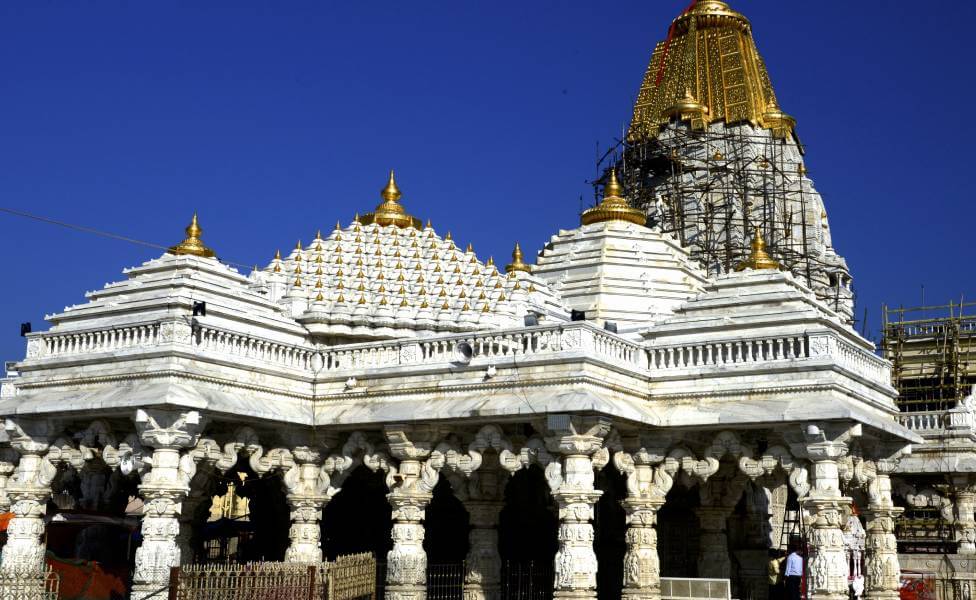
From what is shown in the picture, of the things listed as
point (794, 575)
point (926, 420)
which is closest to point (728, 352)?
point (794, 575)

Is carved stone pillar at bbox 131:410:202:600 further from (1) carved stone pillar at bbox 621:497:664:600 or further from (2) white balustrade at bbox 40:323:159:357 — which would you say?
(1) carved stone pillar at bbox 621:497:664:600

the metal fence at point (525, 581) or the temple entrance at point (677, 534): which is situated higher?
→ the temple entrance at point (677, 534)

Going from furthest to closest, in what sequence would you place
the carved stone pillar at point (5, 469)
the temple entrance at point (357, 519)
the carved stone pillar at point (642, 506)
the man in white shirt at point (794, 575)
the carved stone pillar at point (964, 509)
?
the carved stone pillar at point (964, 509) < the temple entrance at point (357, 519) < the carved stone pillar at point (5, 469) < the carved stone pillar at point (642, 506) < the man in white shirt at point (794, 575)

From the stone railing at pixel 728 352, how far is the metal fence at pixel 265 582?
7246 mm

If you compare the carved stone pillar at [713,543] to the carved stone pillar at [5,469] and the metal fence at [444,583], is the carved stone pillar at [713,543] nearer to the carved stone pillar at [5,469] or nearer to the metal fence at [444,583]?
the metal fence at [444,583]

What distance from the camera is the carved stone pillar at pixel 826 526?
20.4 meters

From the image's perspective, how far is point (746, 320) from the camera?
942 inches

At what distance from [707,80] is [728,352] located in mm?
31221

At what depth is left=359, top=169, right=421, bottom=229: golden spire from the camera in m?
33.8

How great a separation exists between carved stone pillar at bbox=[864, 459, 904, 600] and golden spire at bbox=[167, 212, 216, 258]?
16.4 meters

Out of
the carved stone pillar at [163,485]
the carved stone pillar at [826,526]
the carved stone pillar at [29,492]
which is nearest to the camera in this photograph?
the carved stone pillar at [826,526]

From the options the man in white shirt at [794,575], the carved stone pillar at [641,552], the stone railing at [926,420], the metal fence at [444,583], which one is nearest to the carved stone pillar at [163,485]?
the metal fence at [444,583]

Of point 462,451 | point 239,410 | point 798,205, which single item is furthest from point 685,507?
point 798,205

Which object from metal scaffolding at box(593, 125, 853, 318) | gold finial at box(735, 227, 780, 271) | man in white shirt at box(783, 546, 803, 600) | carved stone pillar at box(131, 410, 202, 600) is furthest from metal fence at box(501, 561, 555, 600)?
metal scaffolding at box(593, 125, 853, 318)
